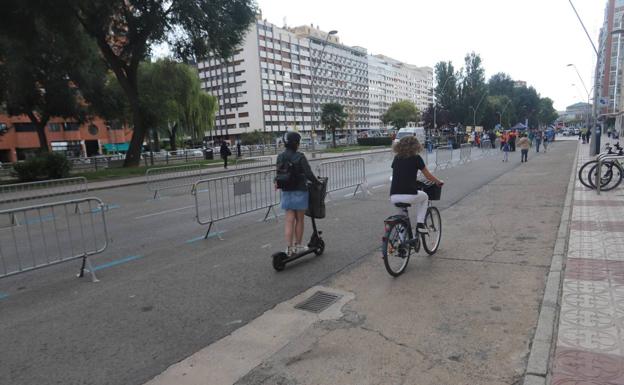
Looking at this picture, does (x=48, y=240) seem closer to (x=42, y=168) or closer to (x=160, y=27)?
(x=42, y=168)

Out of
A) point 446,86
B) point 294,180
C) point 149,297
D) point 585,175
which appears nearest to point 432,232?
point 294,180

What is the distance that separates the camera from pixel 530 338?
3521 mm

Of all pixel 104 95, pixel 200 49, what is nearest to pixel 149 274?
pixel 200 49

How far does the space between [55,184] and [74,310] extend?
12.5m

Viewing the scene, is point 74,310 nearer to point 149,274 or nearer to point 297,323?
point 149,274

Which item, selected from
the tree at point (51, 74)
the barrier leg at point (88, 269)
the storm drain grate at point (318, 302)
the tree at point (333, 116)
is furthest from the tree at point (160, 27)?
the tree at point (333, 116)

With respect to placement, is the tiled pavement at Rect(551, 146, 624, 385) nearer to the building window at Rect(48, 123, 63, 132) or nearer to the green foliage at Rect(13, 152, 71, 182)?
the green foliage at Rect(13, 152, 71, 182)

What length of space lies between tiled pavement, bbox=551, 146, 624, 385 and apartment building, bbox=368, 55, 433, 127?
15353cm

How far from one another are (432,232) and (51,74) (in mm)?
30038

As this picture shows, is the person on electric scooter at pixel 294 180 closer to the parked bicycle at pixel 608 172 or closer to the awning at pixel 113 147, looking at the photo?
the parked bicycle at pixel 608 172

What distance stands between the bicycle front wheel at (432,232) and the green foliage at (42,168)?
2200 centimetres

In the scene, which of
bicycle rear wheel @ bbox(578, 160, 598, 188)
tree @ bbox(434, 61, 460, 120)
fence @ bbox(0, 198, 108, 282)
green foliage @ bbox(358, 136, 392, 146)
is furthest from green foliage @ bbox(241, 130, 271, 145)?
bicycle rear wheel @ bbox(578, 160, 598, 188)

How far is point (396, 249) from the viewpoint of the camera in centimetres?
513

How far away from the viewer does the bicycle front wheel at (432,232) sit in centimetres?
586
